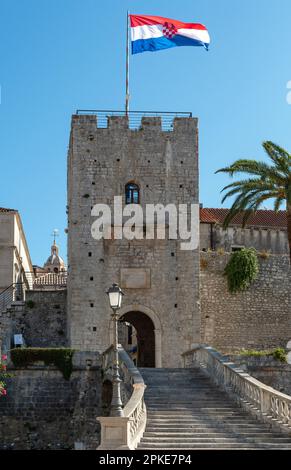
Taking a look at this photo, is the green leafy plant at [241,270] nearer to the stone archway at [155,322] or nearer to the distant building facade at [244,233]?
the stone archway at [155,322]

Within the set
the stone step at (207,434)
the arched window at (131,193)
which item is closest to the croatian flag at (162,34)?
the arched window at (131,193)

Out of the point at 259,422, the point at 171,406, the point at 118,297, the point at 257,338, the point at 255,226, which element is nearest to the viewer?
the point at 118,297

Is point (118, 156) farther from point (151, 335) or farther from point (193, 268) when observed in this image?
point (151, 335)

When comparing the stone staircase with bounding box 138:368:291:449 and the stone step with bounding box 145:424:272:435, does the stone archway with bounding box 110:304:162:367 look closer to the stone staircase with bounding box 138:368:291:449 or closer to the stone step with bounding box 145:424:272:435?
the stone staircase with bounding box 138:368:291:449

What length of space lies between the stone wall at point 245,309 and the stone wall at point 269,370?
777cm

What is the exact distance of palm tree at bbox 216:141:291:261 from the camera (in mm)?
32125

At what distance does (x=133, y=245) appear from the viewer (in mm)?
37531

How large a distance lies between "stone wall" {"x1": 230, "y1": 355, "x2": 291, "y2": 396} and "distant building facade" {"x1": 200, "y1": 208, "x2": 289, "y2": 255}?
20239 millimetres

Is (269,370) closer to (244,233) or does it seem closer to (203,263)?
(203,263)

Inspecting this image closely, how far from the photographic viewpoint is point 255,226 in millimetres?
54125

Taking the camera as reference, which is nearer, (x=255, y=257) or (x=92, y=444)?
(x=92, y=444)

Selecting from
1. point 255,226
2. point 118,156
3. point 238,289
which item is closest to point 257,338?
point 238,289

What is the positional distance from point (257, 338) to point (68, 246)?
10043 mm

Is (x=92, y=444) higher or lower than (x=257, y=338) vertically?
lower
